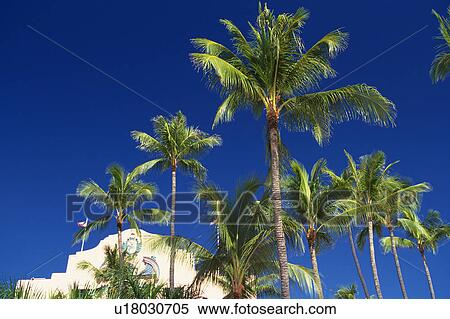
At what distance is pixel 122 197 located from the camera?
104ft

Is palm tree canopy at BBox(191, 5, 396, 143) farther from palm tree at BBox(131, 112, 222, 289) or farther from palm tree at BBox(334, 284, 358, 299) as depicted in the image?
palm tree at BBox(334, 284, 358, 299)

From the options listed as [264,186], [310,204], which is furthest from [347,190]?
[264,186]

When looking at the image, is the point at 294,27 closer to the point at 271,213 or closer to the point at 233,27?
the point at 233,27

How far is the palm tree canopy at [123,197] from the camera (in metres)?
31.5

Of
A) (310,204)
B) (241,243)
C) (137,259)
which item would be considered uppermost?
(137,259)

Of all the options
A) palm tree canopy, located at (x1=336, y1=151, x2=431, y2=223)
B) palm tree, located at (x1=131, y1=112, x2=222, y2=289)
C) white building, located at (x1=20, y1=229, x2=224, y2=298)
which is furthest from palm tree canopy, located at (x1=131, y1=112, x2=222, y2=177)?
white building, located at (x1=20, y1=229, x2=224, y2=298)

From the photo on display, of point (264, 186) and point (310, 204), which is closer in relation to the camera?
point (264, 186)

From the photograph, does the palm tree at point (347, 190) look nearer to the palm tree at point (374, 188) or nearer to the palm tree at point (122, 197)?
the palm tree at point (374, 188)

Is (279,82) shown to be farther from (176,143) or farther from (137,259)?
(137,259)

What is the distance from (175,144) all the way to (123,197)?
17.6 feet

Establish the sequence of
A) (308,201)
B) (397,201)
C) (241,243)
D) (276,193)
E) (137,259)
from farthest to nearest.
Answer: (137,259), (397,201), (308,201), (241,243), (276,193)

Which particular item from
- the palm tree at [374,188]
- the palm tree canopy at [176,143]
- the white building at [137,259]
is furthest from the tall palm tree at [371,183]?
the white building at [137,259]

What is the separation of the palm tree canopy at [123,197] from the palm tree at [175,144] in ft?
7.45
